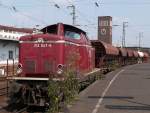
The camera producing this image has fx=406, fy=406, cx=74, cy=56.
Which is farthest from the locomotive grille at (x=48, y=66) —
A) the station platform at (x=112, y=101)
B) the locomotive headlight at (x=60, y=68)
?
the station platform at (x=112, y=101)

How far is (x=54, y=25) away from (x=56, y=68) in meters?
2.12

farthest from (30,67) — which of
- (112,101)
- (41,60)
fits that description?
(112,101)

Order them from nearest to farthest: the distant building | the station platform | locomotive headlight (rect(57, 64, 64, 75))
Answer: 1. the station platform
2. locomotive headlight (rect(57, 64, 64, 75))
3. the distant building

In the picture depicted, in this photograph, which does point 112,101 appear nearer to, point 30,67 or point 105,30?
point 30,67

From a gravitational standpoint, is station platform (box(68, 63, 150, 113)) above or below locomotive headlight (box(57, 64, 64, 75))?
below

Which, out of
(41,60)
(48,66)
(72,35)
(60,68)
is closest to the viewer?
(60,68)

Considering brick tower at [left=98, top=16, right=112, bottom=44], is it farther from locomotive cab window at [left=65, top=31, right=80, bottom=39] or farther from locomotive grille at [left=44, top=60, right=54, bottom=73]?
locomotive grille at [left=44, top=60, right=54, bottom=73]

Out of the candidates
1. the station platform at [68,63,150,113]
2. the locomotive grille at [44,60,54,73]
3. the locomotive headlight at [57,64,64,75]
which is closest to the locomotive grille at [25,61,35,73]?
the locomotive grille at [44,60,54,73]

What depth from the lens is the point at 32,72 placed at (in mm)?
15789

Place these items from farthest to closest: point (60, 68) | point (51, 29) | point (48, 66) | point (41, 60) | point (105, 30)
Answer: point (105, 30) < point (51, 29) < point (41, 60) < point (48, 66) < point (60, 68)

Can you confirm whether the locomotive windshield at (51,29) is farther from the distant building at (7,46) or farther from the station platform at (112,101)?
the distant building at (7,46)

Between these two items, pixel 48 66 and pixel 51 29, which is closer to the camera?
Answer: pixel 48 66

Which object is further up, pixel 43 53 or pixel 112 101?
pixel 43 53

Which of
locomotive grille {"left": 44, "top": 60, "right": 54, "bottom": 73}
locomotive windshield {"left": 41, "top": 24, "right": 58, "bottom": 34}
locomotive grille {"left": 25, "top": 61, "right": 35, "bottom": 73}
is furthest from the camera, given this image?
locomotive windshield {"left": 41, "top": 24, "right": 58, "bottom": 34}
